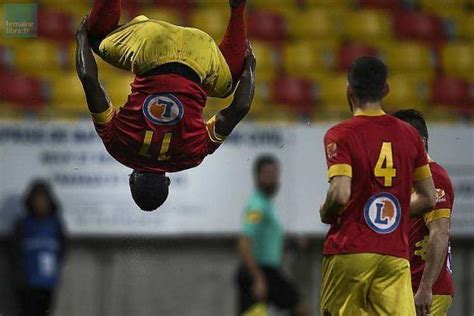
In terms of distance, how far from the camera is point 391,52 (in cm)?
1066

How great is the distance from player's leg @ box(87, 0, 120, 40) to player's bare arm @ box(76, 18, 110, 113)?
0.04 meters

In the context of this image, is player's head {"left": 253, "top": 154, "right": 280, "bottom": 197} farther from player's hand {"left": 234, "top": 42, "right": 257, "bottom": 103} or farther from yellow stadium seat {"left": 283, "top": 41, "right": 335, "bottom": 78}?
player's hand {"left": 234, "top": 42, "right": 257, "bottom": 103}

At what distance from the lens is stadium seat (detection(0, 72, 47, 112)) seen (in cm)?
933

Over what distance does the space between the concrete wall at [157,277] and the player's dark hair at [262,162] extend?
1.82 ft

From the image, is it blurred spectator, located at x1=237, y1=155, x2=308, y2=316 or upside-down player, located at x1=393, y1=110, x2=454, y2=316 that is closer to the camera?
upside-down player, located at x1=393, y1=110, x2=454, y2=316

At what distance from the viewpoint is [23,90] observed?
9430 millimetres

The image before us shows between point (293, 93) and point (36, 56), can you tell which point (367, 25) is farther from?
point (36, 56)

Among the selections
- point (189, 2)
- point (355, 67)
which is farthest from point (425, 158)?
point (189, 2)

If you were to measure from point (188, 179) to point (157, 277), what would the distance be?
0.70 meters

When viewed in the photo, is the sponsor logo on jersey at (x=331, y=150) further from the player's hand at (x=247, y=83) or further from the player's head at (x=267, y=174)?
the player's head at (x=267, y=174)

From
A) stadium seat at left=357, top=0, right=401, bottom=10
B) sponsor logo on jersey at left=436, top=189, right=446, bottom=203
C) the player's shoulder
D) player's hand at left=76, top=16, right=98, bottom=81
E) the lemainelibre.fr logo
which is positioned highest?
stadium seat at left=357, top=0, right=401, bottom=10

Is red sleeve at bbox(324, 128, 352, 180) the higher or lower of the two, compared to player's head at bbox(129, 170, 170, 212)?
higher

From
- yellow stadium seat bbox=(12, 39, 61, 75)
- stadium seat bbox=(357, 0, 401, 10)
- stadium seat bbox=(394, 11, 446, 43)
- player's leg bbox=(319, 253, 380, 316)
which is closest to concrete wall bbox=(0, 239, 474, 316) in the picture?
yellow stadium seat bbox=(12, 39, 61, 75)

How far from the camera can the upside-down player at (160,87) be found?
5.43 metres
